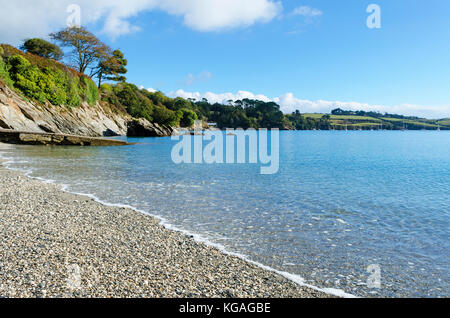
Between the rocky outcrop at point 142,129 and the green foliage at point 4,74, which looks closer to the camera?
the green foliage at point 4,74

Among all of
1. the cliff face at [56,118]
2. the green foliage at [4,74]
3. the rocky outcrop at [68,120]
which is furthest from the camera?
the green foliage at [4,74]

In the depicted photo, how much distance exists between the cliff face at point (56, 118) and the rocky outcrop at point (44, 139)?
309cm

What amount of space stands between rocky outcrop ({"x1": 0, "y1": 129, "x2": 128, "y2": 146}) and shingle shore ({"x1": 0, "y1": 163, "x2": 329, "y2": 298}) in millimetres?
33190

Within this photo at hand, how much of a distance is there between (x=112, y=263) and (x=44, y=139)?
40565mm

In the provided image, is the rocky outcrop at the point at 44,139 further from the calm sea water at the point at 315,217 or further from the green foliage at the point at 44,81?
the calm sea water at the point at 315,217

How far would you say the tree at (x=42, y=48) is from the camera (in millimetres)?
71812

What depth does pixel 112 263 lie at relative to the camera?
21.2 feet

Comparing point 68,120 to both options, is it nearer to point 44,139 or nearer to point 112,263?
point 44,139

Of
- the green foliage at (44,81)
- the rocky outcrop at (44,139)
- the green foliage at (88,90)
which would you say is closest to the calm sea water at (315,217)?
the rocky outcrop at (44,139)

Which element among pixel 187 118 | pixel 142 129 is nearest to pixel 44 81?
pixel 142 129

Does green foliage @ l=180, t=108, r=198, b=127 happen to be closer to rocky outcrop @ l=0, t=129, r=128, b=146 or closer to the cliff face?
the cliff face

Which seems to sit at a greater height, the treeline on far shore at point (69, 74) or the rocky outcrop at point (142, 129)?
the treeline on far shore at point (69, 74)
